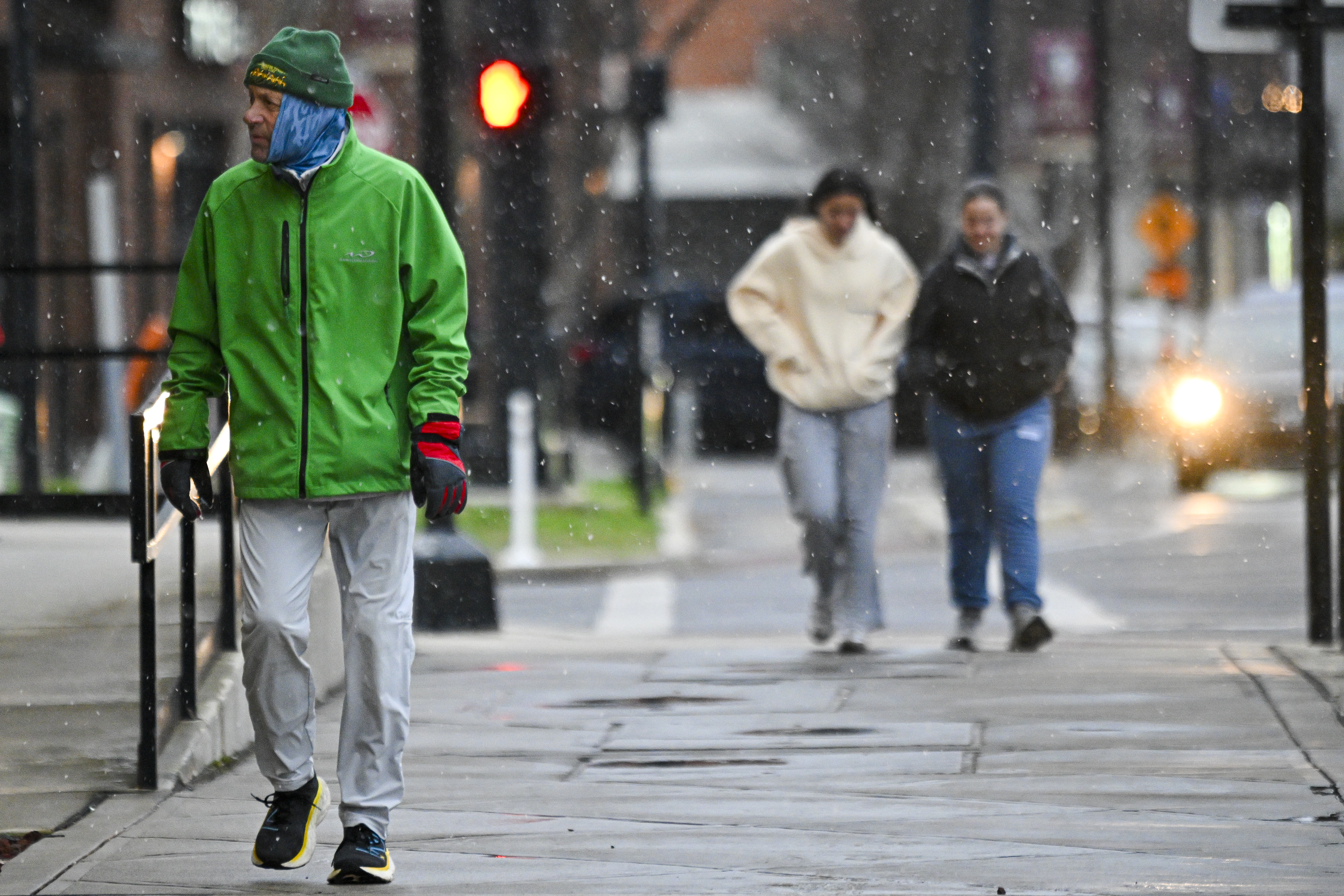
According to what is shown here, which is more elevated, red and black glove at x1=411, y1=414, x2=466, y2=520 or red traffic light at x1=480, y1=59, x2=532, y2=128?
red traffic light at x1=480, y1=59, x2=532, y2=128

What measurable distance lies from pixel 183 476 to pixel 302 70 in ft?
2.96

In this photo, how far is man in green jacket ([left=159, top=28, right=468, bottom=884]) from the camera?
4.75 m

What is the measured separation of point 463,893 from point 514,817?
833 millimetres

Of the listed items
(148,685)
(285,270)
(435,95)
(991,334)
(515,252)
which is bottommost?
(148,685)

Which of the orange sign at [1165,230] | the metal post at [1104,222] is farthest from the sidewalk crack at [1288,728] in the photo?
the orange sign at [1165,230]

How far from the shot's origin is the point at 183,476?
193 inches

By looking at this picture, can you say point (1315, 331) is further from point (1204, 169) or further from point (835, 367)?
point (1204, 169)

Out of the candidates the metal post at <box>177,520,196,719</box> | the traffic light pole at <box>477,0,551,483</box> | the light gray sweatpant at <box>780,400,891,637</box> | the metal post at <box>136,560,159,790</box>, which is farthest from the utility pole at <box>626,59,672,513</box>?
the metal post at <box>136,560,159,790</box>

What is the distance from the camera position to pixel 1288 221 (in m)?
47.8

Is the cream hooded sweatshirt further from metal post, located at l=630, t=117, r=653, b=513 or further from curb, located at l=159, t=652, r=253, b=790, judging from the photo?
metal post, located at l=630, t=117, r=653, b=513

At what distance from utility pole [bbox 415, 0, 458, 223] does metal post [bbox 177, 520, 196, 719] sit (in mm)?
3676

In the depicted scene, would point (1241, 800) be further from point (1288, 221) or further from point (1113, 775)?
point (1288, 221)

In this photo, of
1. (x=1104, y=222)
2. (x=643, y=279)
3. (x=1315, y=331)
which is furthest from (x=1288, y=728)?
(x=1104, y=222)

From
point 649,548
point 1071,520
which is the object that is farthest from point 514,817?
point 1071,520
